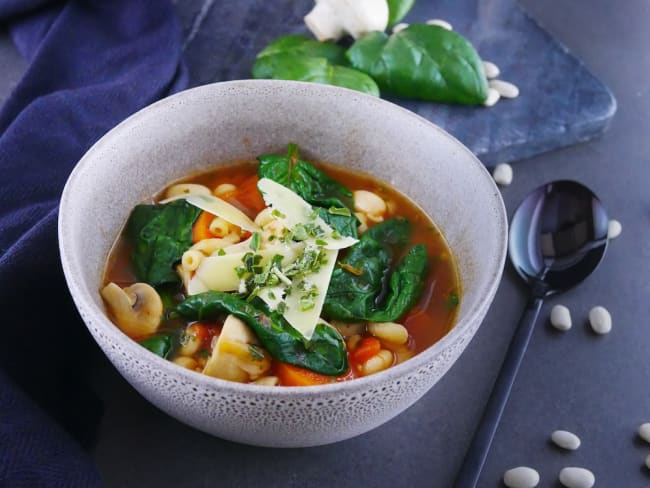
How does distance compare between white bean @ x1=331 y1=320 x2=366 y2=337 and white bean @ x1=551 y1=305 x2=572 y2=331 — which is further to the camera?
white bean @ x1=551 y1=305 x2=572 y2=331

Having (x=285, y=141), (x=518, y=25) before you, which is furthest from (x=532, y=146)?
(x=285, y=141)

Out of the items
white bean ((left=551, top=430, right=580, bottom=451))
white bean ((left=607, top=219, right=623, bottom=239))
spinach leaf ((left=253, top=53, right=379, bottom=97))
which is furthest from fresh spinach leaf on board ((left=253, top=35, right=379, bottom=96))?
white bean ((left=551, top=430, right=580, bottom=451))

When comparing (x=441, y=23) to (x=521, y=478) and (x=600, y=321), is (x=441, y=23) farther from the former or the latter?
(x=521, y=478)

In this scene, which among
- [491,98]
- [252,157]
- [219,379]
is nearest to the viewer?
[219,379]

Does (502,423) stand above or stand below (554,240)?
below

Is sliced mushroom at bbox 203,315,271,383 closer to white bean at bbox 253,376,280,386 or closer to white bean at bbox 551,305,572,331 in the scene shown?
white bean at bbox 253,376,280,386

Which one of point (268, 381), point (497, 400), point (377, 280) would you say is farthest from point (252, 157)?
point (497, 400)

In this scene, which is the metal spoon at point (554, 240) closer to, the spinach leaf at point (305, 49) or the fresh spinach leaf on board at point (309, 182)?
the fresh spinach leaf on board at point (309, 182)

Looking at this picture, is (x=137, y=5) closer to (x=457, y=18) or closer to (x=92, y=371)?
(x=457, y=18)
